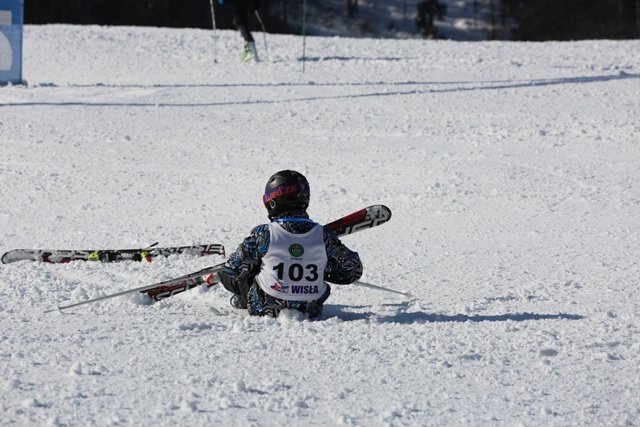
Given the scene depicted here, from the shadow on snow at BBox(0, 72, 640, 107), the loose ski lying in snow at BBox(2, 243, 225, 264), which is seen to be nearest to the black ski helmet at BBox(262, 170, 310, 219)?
the loose ski lying in snow at BBox(2, 243, 225, 264)

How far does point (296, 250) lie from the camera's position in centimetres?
574

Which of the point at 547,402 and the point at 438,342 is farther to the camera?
the point at 438,342

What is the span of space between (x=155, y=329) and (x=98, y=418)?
1.50 metres

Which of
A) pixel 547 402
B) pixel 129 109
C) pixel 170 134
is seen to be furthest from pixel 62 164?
pixel 547 402

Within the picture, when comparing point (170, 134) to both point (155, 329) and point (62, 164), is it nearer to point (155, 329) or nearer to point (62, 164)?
point (62, 164)

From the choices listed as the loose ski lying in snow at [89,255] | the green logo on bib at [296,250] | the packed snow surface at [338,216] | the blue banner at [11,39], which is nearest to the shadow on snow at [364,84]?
the packed snow surface at [338,216]

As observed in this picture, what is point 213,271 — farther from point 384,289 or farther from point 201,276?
point 384,289

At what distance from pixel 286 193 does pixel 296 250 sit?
35 cm

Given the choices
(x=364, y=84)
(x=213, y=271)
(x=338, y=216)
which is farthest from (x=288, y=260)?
(x=364, y=84)

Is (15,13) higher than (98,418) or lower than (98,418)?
higher

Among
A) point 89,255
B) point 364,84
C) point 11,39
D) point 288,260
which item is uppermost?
point 11,39

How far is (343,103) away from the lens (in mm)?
14234

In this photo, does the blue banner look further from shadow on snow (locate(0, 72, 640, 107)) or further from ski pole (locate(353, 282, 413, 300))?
ski pole (locate(353, 282, 413, 300))

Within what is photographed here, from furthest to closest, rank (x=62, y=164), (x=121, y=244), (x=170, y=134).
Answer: (x=170, y=134), (x=62, y=164), (x=121, y=244)
